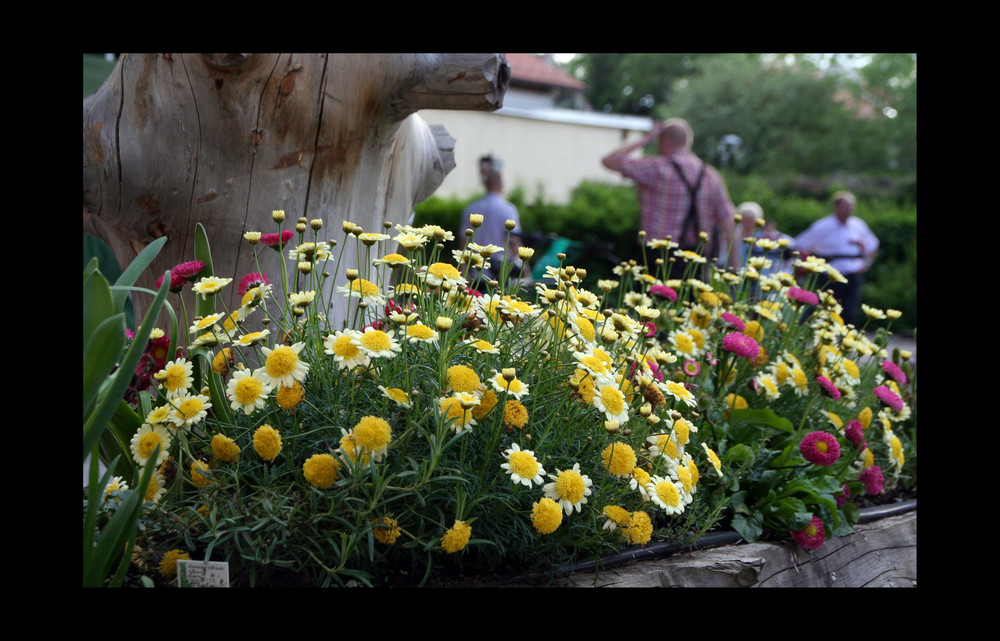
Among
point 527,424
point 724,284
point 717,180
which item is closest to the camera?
point 527,424

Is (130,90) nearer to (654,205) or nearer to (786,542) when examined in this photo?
(786,542)

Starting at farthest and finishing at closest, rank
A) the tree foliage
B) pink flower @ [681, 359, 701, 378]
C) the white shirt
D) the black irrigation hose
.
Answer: the tree foliage → the white shirt → pink flower @ [681, 359, 701, 378] → the black irrigation hose

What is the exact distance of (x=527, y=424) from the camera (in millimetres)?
1469

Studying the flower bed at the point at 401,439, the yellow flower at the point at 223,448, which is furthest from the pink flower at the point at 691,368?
the yellow flower at the point at 223,448

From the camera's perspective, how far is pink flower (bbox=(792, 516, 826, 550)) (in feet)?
6.21

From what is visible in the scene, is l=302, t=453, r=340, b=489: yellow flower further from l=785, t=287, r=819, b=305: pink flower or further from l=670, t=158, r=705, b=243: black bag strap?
l=670, t=158, r=705, b=243: black bag strap

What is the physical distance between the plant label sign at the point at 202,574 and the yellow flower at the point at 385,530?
261mm

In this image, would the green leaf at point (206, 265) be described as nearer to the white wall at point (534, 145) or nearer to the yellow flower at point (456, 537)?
the yellow flower at point (456, 537)

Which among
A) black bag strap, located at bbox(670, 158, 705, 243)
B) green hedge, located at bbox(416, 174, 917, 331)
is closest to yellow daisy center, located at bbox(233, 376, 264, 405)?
black bag strap, located at bbox(670, 158, 705, 243)

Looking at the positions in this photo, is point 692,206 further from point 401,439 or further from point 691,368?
point 401,439

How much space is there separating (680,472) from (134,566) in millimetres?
1099

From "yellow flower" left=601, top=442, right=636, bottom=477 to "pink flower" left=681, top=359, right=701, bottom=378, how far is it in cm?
65

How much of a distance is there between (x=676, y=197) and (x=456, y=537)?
12.4 feet
